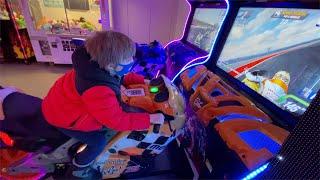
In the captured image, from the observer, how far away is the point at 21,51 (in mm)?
3674

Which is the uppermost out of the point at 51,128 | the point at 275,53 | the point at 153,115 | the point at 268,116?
the point at 275,53

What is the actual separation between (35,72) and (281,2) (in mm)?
3496

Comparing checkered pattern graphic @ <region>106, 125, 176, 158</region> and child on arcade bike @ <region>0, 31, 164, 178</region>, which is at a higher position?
child on arcade bike @ <region>0, 31, 164, 178</region>

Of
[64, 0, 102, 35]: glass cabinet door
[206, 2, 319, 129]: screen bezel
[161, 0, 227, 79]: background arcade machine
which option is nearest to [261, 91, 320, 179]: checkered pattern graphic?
[206, 2, 319, 129]: screen bezel

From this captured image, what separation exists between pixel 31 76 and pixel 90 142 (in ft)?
8.55

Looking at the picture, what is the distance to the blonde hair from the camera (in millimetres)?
1009

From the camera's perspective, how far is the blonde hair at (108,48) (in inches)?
39.7

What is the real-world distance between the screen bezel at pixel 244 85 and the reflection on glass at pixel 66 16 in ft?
8.47

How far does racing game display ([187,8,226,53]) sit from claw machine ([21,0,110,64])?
1634mm

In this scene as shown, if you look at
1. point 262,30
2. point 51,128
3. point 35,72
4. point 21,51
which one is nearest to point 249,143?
point 262,30

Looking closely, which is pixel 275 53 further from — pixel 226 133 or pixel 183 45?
pixel 183 45

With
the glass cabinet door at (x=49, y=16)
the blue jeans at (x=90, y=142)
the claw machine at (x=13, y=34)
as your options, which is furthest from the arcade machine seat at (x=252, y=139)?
the claw machine at (x=13, y=34)

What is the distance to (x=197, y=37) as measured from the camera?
7.43 feet

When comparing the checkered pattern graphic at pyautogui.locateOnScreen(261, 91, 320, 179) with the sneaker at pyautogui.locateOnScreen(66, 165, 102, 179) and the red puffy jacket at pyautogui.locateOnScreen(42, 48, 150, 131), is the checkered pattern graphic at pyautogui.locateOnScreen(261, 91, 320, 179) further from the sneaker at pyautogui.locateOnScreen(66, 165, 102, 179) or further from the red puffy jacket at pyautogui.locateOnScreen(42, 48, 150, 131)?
the sneaker at pyautogui.locateOnScreen(66, 165, 102, 179)
